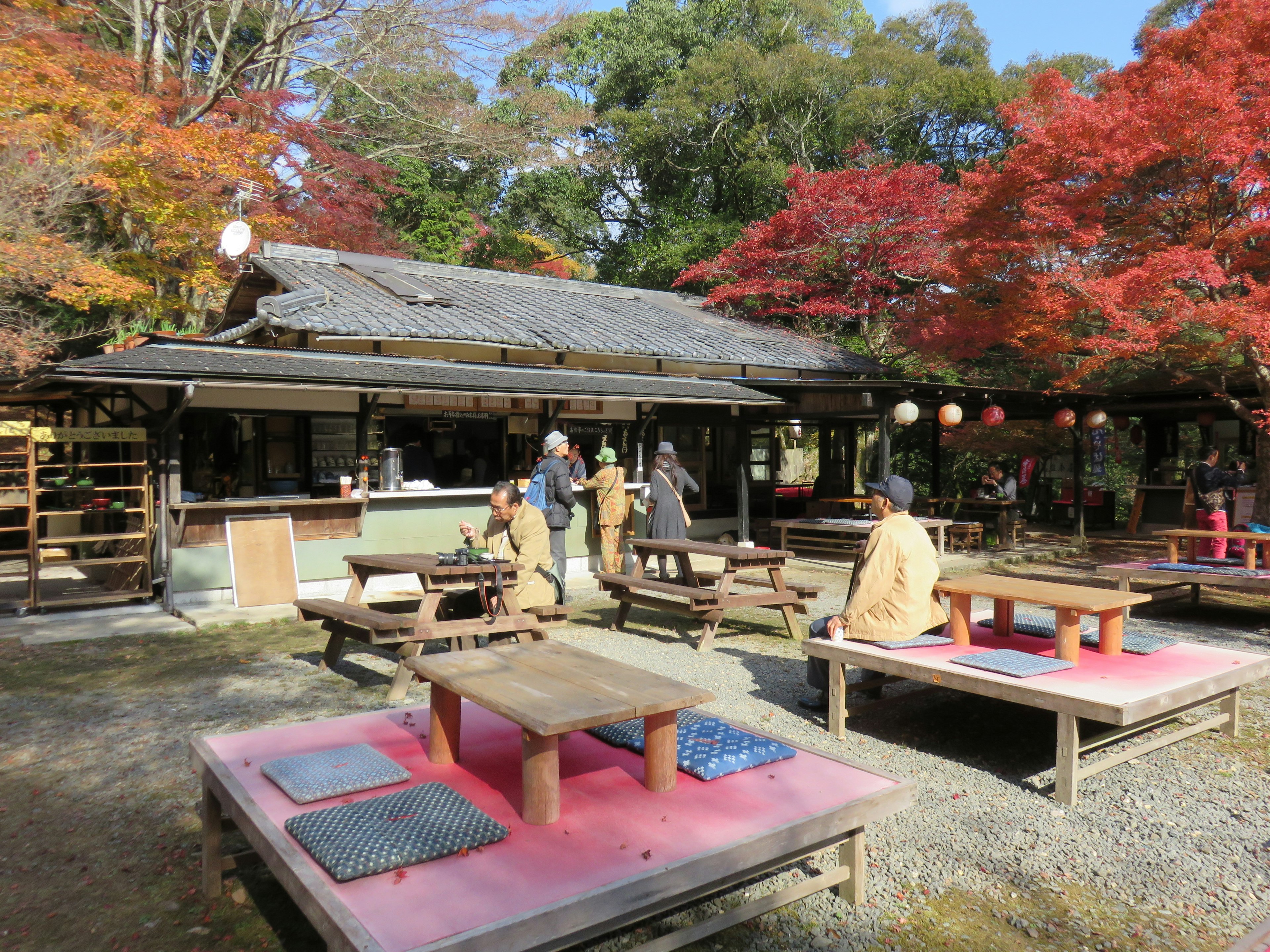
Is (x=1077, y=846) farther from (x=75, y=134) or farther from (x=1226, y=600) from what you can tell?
(x=75, y=134)

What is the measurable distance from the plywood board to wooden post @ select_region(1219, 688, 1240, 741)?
7.86 metres

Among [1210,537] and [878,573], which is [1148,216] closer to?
[1210,537]

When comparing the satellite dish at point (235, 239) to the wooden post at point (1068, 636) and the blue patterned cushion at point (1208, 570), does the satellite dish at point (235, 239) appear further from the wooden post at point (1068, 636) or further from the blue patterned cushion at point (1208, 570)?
the blue patterned cushion at point (1208, 570)

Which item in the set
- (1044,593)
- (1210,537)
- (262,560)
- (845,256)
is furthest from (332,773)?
(845,256)

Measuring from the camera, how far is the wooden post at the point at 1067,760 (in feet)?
12.3

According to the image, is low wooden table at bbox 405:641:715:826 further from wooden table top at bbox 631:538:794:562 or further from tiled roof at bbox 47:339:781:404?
tiled roof at bbox 47:339:781:404

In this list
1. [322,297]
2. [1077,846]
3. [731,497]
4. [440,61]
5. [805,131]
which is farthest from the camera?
[805,131]

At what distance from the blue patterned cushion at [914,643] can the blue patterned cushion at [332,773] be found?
2.68m

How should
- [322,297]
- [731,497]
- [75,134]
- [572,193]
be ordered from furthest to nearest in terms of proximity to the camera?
[572,193]
[731,497]
[75,134]
[322,297]

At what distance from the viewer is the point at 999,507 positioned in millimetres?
14094

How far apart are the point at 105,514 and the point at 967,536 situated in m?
12.0

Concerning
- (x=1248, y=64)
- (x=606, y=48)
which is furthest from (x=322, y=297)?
(x=606, y=48)

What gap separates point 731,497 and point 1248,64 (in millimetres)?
8920

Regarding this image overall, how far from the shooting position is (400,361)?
9891 millimetres
